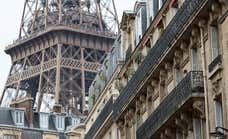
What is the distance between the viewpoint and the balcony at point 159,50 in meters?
30.3

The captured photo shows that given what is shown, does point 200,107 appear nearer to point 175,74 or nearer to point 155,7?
point 175,74

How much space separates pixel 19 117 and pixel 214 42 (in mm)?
48664

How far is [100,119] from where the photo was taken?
4716 centimetres

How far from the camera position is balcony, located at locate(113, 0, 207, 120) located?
99.4ft

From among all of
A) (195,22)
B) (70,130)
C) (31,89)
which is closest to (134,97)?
(195,22)

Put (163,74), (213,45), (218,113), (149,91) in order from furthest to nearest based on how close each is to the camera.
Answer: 1. (149,91)
2. (163,74)
3. (213,45)
4. (218,113)

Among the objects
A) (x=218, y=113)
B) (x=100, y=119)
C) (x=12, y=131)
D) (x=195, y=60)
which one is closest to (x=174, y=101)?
(x=195, y=60)

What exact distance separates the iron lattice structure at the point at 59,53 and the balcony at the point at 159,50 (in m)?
53.9

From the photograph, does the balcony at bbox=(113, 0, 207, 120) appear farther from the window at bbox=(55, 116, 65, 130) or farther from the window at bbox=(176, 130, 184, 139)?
the window at bbox=(55, 116, 65, 130)

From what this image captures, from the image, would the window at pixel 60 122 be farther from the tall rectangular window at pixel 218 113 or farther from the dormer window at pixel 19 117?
the tall rectangular window at pixel 218 113

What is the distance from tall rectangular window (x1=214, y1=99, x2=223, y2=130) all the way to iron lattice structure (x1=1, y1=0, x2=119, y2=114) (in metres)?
66.3

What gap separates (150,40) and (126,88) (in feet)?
10.6

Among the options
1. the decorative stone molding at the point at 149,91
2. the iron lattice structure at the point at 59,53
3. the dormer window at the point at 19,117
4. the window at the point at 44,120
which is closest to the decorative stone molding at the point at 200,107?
the decorative stone molding at the point at 149,91

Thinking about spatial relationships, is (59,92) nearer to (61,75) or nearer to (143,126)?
(61,75)
